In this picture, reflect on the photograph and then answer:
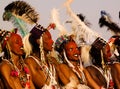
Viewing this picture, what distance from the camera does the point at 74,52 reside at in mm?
10000

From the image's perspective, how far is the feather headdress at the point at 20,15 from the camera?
9.48 meters

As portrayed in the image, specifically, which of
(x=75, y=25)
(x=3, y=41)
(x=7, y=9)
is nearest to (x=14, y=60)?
(x=3, y=41)

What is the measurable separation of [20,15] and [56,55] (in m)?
1.27

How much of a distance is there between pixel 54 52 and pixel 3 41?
1.62 m

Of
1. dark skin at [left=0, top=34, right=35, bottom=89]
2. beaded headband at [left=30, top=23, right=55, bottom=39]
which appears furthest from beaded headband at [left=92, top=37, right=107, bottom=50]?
dark skin at [left=0, top=34, right=35, bottom=89]

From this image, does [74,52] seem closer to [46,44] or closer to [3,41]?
[46,44]

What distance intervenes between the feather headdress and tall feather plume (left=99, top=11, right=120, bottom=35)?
1986 mm

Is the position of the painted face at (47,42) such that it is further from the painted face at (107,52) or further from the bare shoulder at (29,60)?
the painted face at (107,52)

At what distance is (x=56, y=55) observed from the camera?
10.4 meters

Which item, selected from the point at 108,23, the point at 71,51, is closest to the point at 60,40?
the point at 71,51

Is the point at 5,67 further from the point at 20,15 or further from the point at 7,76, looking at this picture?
the point at 20,15

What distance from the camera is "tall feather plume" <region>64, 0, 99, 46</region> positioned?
10.5 m

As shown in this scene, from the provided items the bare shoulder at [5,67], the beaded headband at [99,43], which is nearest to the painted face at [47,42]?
the bare shoulder at [5,67]

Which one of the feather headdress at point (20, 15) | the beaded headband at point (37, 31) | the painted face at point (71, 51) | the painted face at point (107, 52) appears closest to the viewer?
the feather headdress at point (20, 15)
